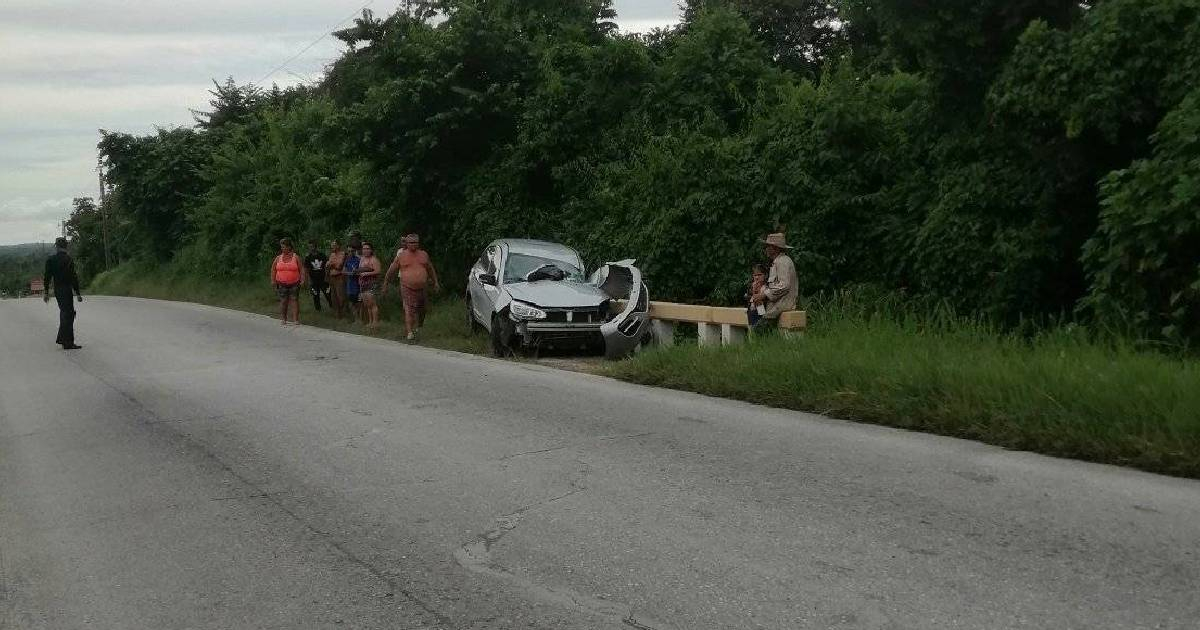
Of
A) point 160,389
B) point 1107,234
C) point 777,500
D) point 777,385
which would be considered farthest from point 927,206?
point 160,389

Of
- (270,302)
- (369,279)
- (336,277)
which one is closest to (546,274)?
(369,279)

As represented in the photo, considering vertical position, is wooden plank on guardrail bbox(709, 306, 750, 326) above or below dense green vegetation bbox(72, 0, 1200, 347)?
below

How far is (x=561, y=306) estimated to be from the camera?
15.4 meters

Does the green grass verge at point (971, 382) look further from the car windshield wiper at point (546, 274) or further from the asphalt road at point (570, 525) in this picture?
the car windshield wiper at point (546, 274)

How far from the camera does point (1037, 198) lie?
12562mm

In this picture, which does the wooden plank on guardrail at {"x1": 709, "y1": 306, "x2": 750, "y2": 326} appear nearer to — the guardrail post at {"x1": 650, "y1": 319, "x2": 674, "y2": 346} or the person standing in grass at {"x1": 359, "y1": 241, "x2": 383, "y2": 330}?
the guardrail post at {"x1": 650, "y1": 319, "x2": 674, "y2": 346}

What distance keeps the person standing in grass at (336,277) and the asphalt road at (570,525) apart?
45.9ft

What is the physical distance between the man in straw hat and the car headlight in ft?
12.2

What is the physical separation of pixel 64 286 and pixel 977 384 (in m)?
16.3

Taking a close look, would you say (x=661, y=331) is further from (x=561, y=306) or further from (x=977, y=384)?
(x=977, y=384)

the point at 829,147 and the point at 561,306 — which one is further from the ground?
the point at 829,147

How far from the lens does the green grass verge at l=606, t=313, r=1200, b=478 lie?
7.23 meters

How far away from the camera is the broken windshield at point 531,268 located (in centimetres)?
1712

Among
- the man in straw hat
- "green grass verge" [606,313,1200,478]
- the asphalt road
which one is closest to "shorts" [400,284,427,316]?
"green grass verge" [606,313,1200,478]
